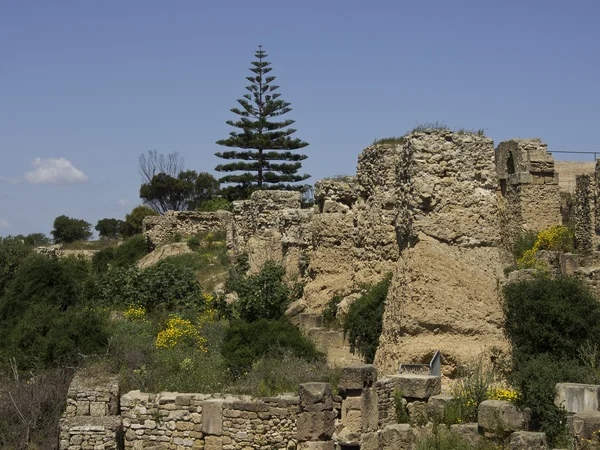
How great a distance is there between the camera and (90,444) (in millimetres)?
12414

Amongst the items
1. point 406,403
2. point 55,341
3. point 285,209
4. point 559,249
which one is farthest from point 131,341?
point 559,249

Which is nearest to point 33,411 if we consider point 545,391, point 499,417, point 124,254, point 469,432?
point 469,432

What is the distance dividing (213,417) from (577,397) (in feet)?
15.2

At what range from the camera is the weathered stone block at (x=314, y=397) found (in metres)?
11.2

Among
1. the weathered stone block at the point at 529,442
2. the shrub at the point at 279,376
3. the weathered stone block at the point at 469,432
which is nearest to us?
the weathered stone block at the point at 529,442

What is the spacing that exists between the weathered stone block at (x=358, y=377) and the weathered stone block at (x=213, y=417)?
1635 millimetres

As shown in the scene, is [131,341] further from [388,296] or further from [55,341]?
[388,296]

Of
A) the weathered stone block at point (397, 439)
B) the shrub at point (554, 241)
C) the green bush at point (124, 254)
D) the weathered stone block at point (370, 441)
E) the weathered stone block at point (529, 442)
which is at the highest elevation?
the green bush at point (124, 254)

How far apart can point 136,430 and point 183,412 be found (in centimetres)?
79

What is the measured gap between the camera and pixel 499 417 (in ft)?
32.1

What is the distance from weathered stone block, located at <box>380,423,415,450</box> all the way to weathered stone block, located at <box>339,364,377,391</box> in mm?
1449

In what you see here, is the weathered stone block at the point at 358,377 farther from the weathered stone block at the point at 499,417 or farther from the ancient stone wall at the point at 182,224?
the ancient stone wall at the point at 182,224

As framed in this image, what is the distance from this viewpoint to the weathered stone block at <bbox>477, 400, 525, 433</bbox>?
382 inches

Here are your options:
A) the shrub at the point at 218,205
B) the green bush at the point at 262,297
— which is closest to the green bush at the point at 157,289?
the green bush at the point at 262,297
